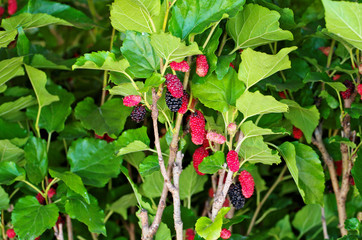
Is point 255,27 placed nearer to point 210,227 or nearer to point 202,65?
point 202,65

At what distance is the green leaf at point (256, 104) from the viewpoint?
0.53 metres

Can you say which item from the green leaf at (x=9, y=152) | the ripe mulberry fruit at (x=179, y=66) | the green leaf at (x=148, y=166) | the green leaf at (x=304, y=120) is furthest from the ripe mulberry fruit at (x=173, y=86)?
the green leaf at (x=9, y=152)

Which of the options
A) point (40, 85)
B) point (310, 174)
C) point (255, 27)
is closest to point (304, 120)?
point (310, 174)

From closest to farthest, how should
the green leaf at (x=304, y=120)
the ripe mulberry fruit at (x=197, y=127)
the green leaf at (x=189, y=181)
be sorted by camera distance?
the ripe mulberry fruit at (x=197, y=127) < the green leaf at (x=304, y=120) < the green leaf at (x=189, y=181)

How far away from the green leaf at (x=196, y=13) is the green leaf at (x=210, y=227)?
0.23 m

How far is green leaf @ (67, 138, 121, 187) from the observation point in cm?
76

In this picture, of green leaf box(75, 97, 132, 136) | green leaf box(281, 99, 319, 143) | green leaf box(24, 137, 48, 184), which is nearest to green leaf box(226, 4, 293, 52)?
green leaf box(281, 99, 319, 143)

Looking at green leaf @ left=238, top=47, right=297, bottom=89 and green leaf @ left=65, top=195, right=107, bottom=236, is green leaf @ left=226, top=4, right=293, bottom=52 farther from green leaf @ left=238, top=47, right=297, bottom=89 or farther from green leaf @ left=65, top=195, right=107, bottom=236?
green leaf @ left=65, top=195, right=107, bottom=236

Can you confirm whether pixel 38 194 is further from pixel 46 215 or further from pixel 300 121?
pixel 300 121

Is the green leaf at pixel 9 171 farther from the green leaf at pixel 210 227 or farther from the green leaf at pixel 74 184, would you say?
the green leaf at pixel 210 227

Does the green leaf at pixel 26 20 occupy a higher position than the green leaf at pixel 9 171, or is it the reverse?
the green leaf at pixel 26 20

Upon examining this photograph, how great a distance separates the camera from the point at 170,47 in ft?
1.62

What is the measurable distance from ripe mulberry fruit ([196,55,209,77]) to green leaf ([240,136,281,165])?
118 mm

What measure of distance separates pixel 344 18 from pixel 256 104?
0.14 metres
